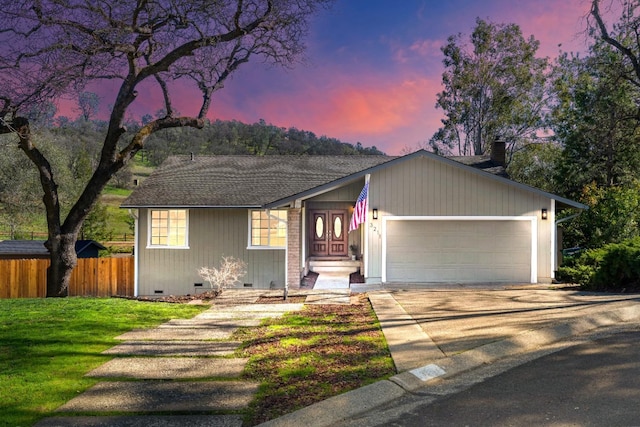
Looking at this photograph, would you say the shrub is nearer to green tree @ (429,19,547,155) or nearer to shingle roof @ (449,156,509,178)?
shingle roof @ (449,156,509,178)

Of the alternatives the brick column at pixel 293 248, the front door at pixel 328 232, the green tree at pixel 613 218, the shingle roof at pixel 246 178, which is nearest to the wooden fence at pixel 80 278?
the shingle roof at pixel 246 178

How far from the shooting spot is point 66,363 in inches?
230

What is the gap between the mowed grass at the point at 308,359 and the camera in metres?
4.74

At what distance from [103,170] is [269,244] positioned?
5.61 m

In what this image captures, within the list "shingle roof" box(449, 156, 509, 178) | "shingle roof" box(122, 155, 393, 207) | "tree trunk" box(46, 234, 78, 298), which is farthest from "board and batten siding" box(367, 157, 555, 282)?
"tree trunk" box(46, 234, 78, 298)

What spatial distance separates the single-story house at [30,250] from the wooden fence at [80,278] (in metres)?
3.92

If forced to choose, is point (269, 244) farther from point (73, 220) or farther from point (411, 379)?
point (411, 379)

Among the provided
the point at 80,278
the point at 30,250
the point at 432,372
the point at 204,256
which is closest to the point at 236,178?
the point at 204,256

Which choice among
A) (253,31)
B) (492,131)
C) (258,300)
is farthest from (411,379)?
(492,131)

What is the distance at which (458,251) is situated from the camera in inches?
574

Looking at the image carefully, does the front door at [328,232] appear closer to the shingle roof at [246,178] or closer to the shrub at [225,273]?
the shingle roof at [246,178]

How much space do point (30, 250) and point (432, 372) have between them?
71.5 feet

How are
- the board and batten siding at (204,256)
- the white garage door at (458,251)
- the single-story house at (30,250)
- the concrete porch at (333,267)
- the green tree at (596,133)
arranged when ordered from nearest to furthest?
the white garage door at (458,251) < the board and batten siding at (204,256) < the concrete porch at (333,267) < the single-story house at (30,250) < the green tree at (596,133)

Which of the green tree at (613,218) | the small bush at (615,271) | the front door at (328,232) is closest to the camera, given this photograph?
the small bush at (615,271)
